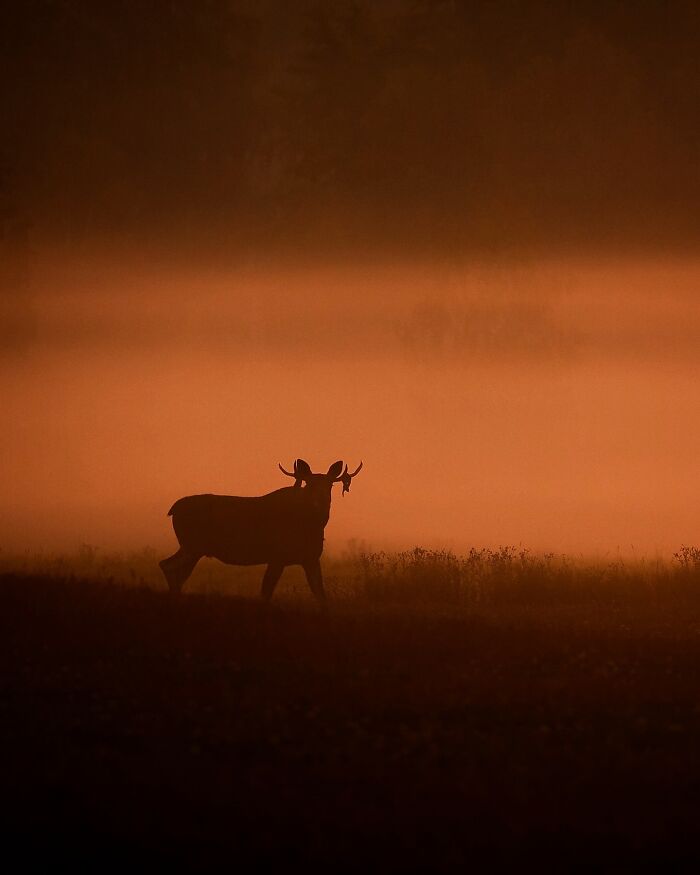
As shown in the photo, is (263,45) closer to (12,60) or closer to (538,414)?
(12,60)

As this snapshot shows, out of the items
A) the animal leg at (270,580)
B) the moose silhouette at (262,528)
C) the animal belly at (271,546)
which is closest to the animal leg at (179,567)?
the moose silhouette at (262,528)

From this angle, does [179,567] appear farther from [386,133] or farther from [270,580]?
[386,133]

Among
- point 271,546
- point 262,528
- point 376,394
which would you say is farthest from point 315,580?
point 376,394

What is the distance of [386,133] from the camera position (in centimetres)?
6675

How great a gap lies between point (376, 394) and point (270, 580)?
46.4 metres

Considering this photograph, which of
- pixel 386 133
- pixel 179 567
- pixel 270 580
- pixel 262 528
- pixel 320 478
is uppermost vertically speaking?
pixel 386 133

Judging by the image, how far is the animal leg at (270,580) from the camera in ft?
56.1

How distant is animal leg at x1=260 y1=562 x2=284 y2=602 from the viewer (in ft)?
56.1

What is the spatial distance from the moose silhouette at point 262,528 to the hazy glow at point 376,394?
68.9ft

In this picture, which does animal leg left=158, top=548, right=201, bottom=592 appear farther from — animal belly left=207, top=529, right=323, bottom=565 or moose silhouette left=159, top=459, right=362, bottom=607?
animal belly left=207, top=529, right=323, bottom=565

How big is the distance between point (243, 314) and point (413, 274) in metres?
13.7

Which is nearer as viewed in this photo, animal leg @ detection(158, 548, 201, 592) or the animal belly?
the animal belly

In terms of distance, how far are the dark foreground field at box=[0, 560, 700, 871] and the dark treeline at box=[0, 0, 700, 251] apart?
49.2 m

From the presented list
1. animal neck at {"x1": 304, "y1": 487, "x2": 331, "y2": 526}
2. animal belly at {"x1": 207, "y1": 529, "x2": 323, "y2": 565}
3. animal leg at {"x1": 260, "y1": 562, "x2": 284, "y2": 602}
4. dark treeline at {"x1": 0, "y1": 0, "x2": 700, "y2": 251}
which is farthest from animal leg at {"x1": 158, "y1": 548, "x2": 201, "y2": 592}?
dark treeline at {"x1": 0, "y1": 0, "x2": 700, "y2": 251}
